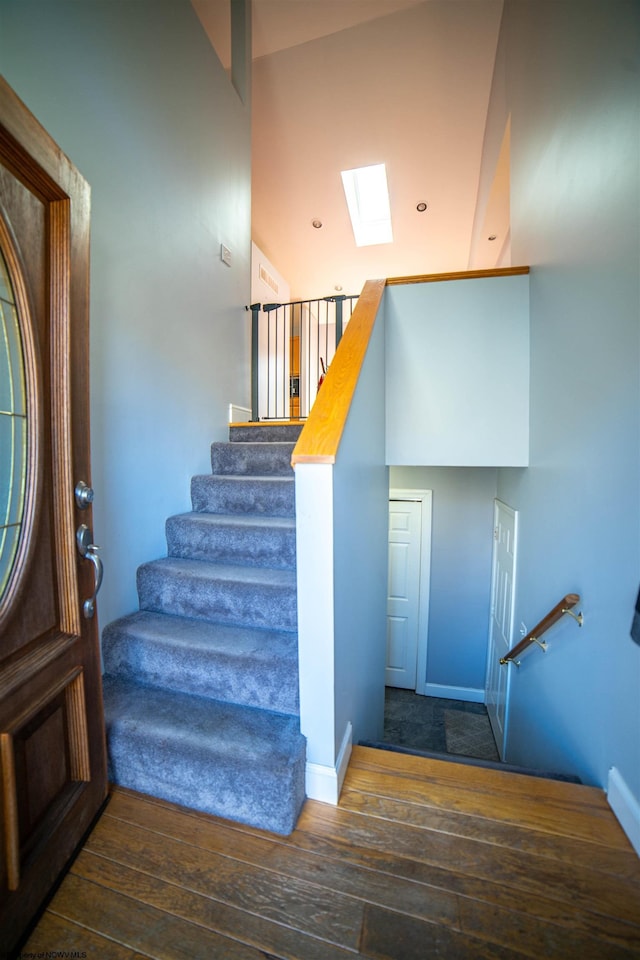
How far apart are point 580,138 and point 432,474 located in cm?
278

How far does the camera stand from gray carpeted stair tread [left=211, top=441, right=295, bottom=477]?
8.27ft

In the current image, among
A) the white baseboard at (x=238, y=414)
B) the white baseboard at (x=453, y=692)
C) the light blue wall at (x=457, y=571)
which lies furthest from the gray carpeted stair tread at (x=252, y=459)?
the white baseboard at (x=453, y=692)

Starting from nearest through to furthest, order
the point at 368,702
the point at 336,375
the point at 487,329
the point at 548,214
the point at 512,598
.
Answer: the point at 336,375 → the point at 548,214 → the point at 368,702 → the point at 487,329 → the point at 512,598

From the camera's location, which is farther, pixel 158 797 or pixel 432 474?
pixel 432 474

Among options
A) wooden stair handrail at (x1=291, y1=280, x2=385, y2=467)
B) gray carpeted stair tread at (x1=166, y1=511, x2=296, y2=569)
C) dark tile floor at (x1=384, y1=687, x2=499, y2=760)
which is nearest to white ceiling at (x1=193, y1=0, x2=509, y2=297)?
wooden stair handrail at (x1=291, y1=280, x2=385, y2=467)

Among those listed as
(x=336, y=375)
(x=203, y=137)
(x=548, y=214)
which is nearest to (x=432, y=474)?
(x=548, y=214)

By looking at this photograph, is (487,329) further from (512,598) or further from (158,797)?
(158,797)

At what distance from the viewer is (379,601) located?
2504mm

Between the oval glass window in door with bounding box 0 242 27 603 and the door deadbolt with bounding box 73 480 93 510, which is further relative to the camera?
the door deadbolt with bounding box 73 480 93 510

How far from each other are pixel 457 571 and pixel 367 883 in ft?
10.8

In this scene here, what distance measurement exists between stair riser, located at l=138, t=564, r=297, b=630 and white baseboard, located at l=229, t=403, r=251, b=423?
153 cm

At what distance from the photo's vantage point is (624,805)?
45.2 inches

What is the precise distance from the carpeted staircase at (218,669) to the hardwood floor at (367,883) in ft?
0.37

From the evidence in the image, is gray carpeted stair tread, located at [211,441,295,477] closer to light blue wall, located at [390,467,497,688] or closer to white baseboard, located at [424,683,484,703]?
light blue wall, located at [390,467,497,688]
